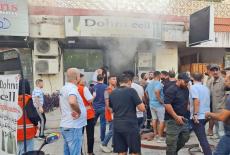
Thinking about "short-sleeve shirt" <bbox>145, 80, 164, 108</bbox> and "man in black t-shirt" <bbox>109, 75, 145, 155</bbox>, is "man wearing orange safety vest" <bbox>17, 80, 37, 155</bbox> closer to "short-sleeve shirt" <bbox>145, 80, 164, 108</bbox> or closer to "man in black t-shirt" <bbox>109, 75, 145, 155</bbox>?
"man in black t-shirt" <bbox>109, 75, 145, 155</bbox>

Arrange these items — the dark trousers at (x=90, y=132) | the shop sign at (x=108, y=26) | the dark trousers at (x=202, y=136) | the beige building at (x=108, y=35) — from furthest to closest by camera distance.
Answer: the beige building at (x=108, y=35) < the shop sign at (x=108, y=26) < the dark trousers at (x=90, y=132) < the dark trousers at (x=202, y=136)

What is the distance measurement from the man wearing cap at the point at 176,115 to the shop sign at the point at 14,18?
7.40 meters

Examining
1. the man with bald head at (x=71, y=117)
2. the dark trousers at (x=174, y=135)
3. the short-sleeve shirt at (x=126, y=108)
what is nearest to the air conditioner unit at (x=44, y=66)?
the man with bald head at (x=71, y=117)

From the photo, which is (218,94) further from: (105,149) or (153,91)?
(105,149)

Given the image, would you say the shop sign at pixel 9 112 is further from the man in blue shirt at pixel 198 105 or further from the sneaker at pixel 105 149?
the man in blue shirt at pixel 198 105

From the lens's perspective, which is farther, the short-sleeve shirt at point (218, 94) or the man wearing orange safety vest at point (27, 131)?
the short-sleeve shirt at point (218, 94)

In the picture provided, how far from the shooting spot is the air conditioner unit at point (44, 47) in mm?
11250

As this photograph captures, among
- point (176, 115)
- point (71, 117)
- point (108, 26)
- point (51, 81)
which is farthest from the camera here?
point (51, 81)

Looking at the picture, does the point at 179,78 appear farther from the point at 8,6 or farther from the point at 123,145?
the point at 8,6

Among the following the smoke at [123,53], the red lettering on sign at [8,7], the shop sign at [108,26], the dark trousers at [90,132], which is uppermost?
the red lettering on sign at [8,7]

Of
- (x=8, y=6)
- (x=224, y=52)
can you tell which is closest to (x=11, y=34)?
(x=8, y=6)

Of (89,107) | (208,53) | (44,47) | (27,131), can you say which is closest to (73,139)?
(27,131)

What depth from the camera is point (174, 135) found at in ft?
15.1

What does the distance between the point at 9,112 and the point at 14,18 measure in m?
8.04
